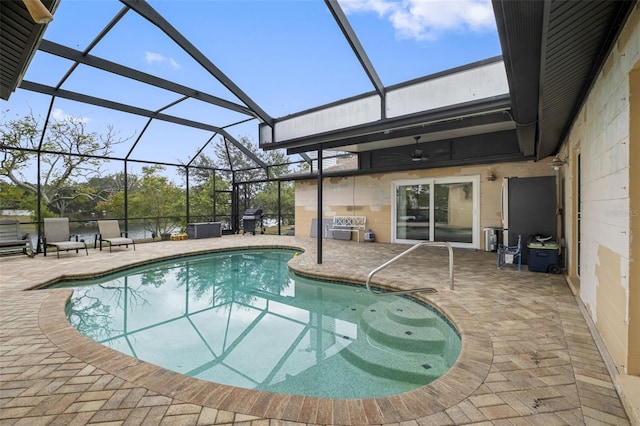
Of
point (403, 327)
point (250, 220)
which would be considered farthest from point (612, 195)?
point (250, 220)

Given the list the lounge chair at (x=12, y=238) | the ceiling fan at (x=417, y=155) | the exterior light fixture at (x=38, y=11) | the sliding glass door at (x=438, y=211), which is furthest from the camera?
the sliding glass door at (x=438, y=211)

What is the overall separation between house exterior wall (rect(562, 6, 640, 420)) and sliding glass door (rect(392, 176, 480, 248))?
5.36 m

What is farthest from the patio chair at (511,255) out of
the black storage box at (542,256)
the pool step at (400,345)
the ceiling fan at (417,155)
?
the ceiling fan at (417,155)

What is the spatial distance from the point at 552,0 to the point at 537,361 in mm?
2447

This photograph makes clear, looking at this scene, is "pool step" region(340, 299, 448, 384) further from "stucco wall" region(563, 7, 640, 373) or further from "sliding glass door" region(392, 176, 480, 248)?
"sliding glass door" region(392, 176, 480, 248)

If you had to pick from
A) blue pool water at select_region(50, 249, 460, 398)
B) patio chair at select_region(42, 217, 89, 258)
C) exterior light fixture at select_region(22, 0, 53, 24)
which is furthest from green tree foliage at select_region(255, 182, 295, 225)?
exterior light fixture at select_region(22, 0, 53, 24)

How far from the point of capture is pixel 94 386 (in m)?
2.12

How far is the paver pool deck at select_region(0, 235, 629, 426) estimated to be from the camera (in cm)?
179

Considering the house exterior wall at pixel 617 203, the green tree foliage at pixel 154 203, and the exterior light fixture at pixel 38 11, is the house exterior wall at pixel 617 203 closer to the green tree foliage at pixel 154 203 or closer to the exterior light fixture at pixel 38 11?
the exterior light fixture at pixel 38 11

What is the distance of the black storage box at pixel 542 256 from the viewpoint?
5301 mm

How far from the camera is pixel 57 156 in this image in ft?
33.3

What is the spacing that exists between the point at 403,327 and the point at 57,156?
12071 millimetres

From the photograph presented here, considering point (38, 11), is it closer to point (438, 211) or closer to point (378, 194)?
point (438, 211)

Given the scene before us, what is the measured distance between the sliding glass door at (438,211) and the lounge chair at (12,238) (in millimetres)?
9904
